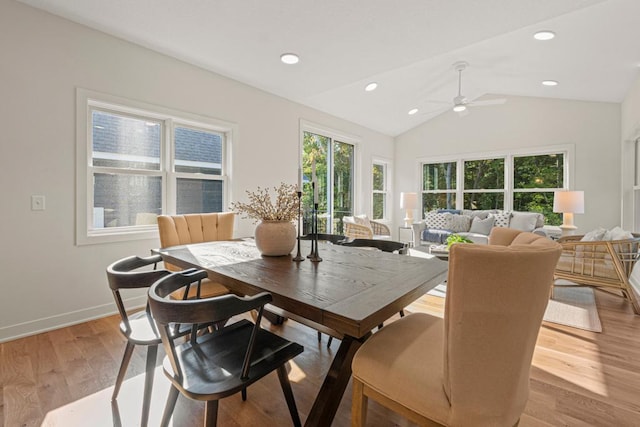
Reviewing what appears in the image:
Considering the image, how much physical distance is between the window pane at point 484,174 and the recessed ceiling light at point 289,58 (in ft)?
14.7

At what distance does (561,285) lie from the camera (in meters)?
3.72

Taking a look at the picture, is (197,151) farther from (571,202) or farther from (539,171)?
(539,171)

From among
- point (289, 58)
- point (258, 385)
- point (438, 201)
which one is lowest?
point (258, 385)

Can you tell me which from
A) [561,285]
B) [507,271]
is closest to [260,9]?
[507,271]

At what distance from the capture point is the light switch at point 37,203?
7.91ft

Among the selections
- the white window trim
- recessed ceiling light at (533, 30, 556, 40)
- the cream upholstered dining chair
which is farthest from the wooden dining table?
the white window trim

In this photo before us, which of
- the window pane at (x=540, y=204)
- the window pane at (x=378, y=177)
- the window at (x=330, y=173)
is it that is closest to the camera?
the window at (x=330, y=173)

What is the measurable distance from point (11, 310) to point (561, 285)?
551 cm

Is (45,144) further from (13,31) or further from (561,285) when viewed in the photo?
(561,285)

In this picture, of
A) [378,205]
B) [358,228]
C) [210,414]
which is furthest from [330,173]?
[210,414]

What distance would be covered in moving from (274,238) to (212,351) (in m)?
0.79

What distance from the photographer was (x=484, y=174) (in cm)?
604

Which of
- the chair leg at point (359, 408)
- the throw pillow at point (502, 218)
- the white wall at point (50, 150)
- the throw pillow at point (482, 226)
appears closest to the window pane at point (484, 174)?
the throw pillow at point (502, 218)

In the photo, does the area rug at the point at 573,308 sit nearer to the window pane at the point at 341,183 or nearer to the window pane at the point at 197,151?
the window pane at the point at 341,183
